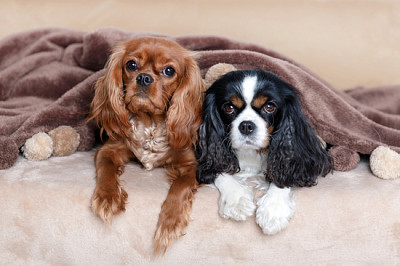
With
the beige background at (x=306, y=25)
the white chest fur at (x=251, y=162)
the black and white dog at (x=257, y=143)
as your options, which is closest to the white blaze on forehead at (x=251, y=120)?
the black and white dog at (x=257, y=143)

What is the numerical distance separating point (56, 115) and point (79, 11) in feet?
4.13

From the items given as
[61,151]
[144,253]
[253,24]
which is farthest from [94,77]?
[253,24]

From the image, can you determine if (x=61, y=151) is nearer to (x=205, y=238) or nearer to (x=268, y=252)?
(x=205, y=238)

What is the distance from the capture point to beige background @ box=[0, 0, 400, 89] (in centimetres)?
298

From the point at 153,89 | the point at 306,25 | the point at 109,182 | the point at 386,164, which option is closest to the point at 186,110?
the point at 153,89

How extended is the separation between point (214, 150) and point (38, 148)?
823 millimetres

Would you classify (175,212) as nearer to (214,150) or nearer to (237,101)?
(214,150)

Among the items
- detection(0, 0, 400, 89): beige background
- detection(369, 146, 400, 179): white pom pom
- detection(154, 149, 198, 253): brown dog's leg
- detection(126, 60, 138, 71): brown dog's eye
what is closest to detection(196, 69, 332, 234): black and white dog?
detection(154, 149, 198, 253): brown dog's leg

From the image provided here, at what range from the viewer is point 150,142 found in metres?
1.99

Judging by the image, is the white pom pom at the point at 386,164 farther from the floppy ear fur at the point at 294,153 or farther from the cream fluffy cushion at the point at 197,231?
the floppy ear fur at the point at 294,153

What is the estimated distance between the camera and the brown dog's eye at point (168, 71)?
1.86 m

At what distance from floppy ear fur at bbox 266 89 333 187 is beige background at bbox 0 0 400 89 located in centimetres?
130

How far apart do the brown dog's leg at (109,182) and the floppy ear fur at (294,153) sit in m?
0.61

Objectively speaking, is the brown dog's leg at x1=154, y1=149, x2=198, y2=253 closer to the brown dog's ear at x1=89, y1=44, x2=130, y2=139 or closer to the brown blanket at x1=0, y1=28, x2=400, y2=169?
A: the brown dog's ear at x1=89, y1=44, x2=130, y2=139
